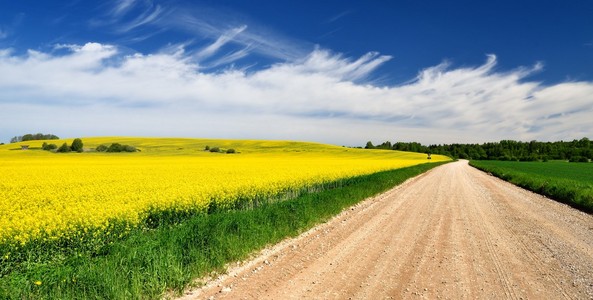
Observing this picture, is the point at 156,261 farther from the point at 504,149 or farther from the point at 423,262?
the point at 504,149

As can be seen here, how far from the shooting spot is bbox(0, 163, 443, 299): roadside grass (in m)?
5.37

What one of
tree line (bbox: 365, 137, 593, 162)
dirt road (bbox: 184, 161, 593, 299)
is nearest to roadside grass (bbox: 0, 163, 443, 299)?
dirt road (bbox: 184, 161, 593, 299)

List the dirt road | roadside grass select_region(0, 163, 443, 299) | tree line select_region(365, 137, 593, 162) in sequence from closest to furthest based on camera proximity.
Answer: roadside grass select_region(0, 163, 443, 299) < the dirt road < tree line select_region(365, 137, 593, 162)

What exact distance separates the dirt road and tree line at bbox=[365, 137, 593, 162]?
134 m

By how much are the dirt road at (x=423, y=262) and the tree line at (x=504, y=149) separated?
134 meters

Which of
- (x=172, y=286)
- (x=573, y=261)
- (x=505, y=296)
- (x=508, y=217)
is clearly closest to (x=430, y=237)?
(x=573, y=261)

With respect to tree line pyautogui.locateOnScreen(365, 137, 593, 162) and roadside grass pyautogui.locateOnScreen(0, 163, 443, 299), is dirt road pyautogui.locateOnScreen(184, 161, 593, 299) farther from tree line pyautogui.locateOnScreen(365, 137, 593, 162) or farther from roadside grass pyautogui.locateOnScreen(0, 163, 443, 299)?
tree line pyautogui.locateOnScreen(365, 137, 593, 162)

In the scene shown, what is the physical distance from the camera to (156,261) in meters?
6.47

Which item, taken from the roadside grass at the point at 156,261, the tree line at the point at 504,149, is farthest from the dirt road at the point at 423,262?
the tree line at the point at 504,149

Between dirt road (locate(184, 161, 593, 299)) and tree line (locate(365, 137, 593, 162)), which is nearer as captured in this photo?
dirt road (locate(184, 161, 593, 299))

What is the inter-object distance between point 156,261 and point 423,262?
539cm

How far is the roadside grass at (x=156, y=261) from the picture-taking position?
5.37m

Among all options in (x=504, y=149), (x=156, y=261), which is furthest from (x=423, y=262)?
(x=504, y=149)

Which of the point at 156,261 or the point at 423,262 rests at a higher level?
the point at 156,261
